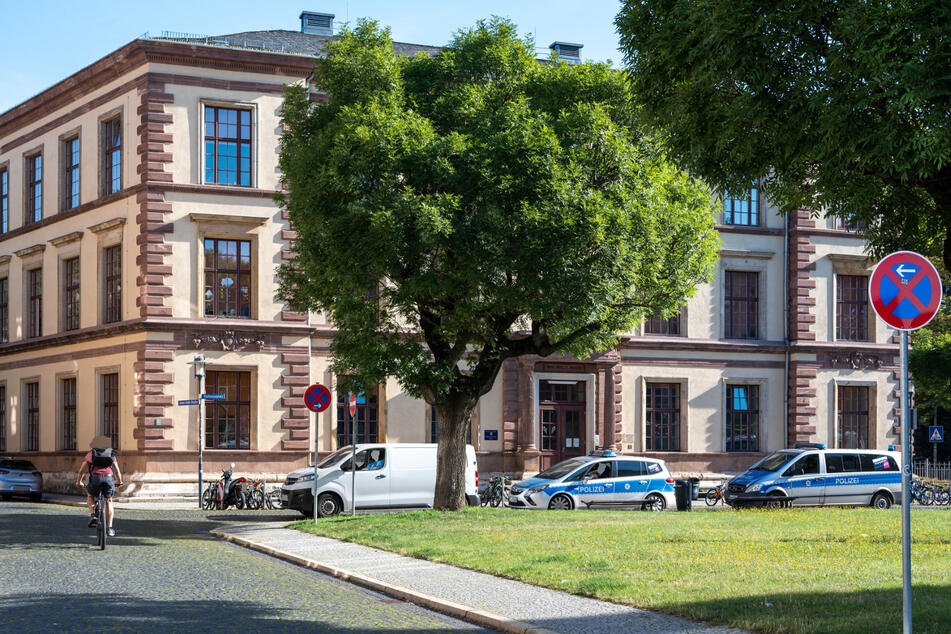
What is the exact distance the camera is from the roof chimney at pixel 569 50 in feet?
156

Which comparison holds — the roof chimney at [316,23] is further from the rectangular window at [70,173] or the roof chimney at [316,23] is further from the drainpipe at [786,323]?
the drainpipe at [786,323]

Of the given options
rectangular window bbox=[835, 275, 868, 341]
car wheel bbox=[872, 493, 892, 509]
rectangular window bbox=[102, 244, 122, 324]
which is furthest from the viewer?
rectangular window bbox=[835, 275, 868, 341]

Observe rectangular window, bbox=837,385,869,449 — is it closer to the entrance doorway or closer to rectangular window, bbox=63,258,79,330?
the entrance doorway

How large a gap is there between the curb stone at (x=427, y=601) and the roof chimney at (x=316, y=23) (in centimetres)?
2895

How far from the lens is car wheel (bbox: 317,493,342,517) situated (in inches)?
1119

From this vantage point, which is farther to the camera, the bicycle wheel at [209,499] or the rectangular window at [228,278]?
the rectangular window at [228,278]

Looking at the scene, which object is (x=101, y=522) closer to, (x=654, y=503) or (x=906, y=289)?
(x=906, y=289)

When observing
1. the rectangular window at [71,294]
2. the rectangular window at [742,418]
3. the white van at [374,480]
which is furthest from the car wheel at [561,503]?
the rectangular window at [71,294]

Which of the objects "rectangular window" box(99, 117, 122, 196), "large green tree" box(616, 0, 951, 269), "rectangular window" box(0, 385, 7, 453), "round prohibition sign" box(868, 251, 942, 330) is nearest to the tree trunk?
"large green tree" box(616, 0, 951, 269)

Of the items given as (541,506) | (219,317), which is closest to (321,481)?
(541,506)

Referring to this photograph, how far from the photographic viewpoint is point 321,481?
2822 cm

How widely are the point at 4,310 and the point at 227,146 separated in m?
13.6

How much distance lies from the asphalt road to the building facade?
15657mm

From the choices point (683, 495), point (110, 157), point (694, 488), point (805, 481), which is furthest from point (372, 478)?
point (110, 157)
